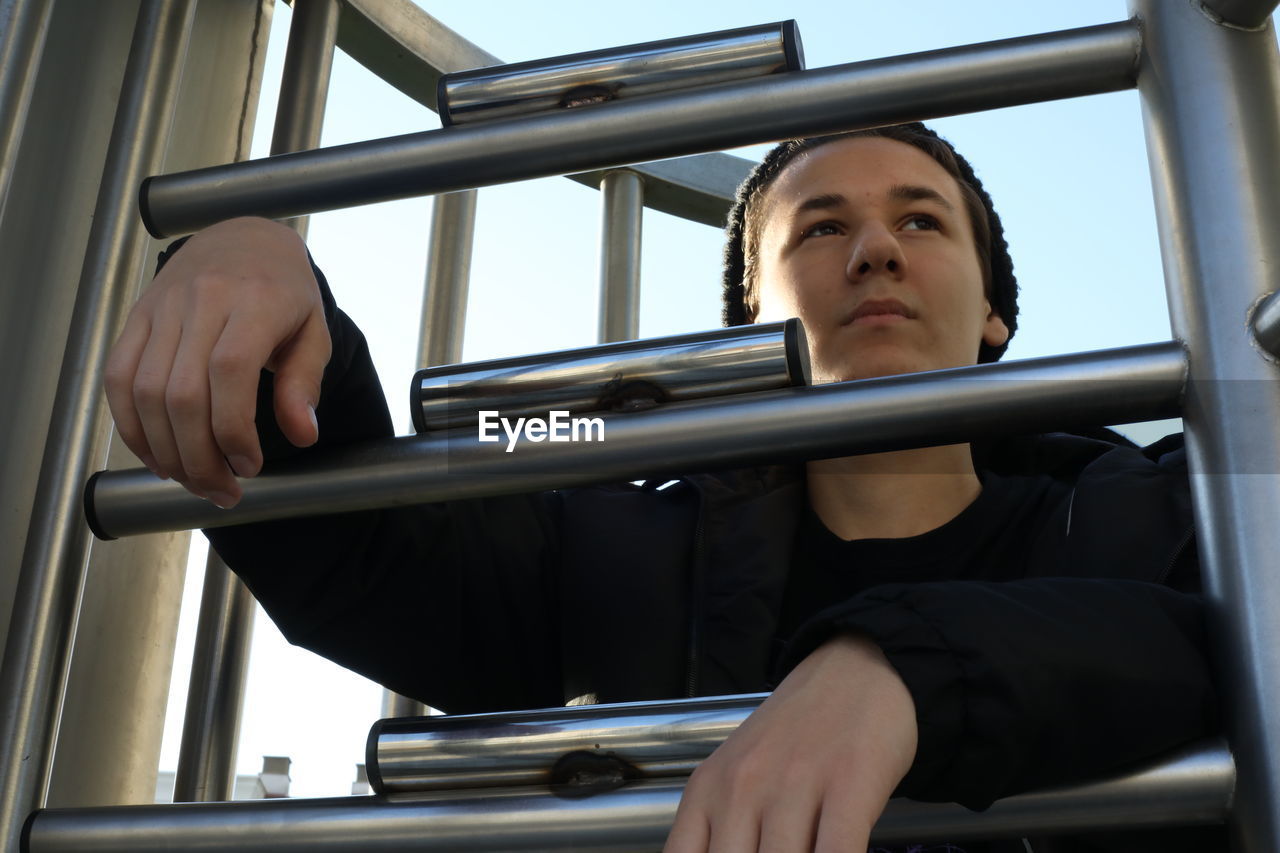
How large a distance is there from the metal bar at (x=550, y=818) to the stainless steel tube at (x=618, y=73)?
34 centimetres

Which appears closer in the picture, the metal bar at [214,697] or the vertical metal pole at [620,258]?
the metal bar at [214,697]

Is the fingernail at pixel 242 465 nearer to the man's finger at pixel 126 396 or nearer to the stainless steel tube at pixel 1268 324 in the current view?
the man's finger at pixel 126 396

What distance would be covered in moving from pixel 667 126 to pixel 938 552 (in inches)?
26.9

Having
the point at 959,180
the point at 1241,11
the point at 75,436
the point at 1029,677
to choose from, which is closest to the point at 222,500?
the point at 75,436

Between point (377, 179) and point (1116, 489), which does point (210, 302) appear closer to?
point (377, 179)

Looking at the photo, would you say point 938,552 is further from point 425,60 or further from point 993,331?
point 425,60

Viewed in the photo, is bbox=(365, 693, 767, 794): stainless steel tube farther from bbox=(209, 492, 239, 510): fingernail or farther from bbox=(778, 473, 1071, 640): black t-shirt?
bbox=(778, 473, 1071, 640): black t-shirt

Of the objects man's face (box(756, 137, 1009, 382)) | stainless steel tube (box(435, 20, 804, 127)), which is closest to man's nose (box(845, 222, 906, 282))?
man's face (box(756, 137, 1009, 382))

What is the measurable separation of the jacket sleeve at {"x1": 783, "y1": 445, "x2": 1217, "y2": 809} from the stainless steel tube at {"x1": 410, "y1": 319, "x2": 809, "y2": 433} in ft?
0.37

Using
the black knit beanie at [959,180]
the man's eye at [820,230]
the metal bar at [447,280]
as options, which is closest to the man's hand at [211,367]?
the metal bar at [447,280]

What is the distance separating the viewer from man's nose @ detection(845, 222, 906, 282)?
117 centimetres

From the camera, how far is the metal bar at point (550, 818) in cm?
49

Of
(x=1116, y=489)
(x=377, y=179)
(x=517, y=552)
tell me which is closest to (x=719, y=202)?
(x=517, y=552)

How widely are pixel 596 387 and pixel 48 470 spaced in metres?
0.31
